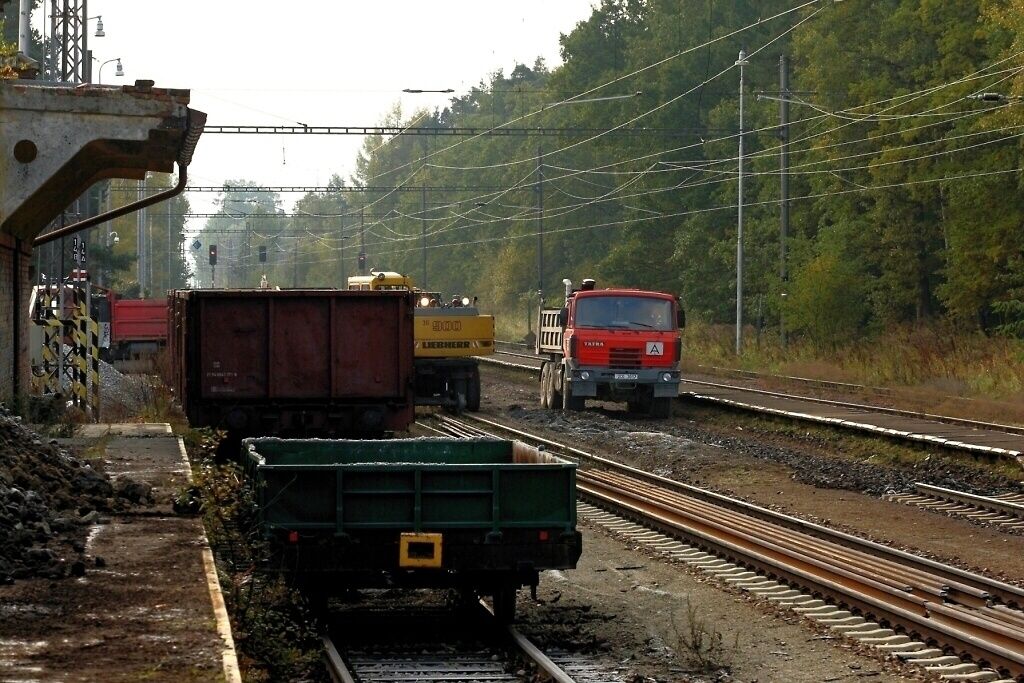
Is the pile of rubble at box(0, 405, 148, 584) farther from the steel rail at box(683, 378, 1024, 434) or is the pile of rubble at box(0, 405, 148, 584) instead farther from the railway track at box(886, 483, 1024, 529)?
the steel rail at box(683, 378, 1024, 434)

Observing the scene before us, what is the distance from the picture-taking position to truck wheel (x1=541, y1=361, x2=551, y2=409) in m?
33.3

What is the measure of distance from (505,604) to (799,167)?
4512cm

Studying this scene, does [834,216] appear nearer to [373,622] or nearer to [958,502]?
[958,502]

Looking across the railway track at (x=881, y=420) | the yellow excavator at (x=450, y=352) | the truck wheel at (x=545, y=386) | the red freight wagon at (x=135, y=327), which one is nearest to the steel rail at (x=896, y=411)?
the railway track at (x=881, y=420)

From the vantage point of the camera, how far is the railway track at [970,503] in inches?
652

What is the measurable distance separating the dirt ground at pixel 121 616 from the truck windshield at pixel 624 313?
1876cm

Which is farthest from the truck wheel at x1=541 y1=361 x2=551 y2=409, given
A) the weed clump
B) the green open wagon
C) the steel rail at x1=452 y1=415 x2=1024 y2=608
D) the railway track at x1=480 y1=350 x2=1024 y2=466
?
the green open wagon

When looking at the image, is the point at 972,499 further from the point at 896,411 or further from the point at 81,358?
the point at 81,358

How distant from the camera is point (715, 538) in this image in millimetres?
14242

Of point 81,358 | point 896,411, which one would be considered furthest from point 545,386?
point 81,358

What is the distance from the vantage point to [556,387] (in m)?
32.3

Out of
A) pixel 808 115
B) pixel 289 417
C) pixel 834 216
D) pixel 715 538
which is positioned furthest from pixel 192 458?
pixel 808 115

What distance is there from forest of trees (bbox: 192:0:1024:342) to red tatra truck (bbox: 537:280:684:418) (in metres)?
11.2

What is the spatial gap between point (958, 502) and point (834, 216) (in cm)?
3441
